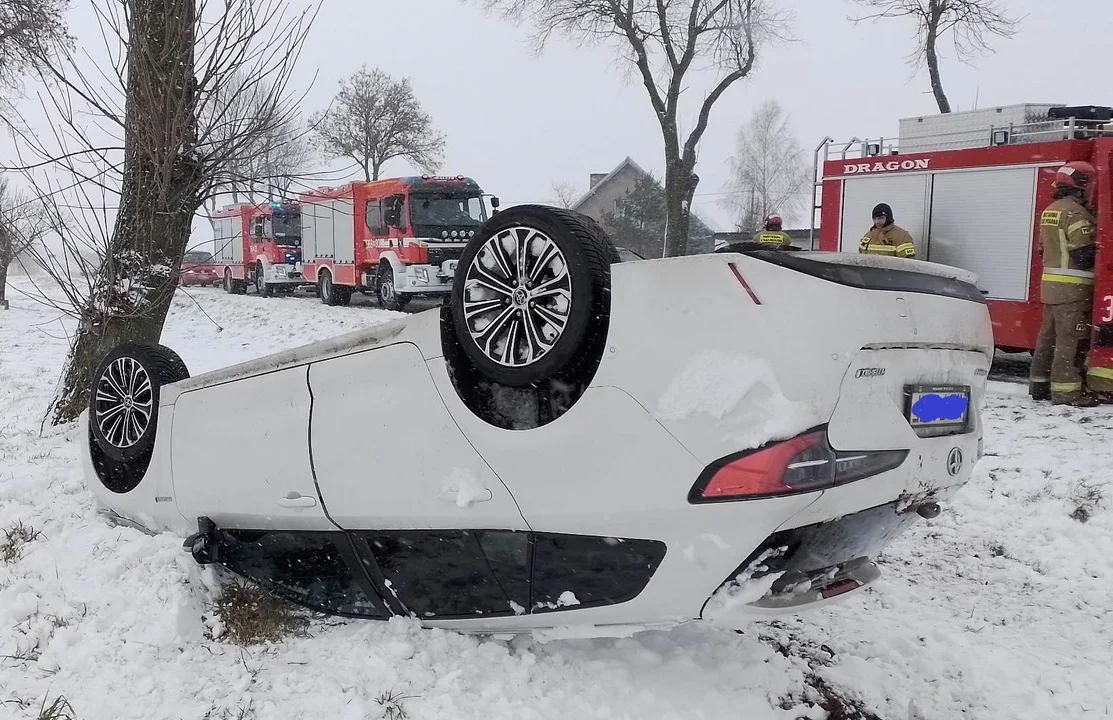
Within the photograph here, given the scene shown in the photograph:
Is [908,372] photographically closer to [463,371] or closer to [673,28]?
[463,371]

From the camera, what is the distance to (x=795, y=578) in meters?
2.53

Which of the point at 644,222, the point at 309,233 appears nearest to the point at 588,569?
the point at 309,233

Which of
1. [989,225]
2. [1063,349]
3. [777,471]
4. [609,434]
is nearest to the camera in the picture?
[777,471]

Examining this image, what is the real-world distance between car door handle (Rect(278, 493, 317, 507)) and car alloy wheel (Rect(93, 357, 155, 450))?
102cm

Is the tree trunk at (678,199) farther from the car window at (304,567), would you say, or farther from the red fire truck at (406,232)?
the car window at (304,567)

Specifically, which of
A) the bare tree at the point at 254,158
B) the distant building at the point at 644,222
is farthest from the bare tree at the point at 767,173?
the bare tree at the point at 254,158

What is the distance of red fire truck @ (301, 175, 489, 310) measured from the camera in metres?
16.8

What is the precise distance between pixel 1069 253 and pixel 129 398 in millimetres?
7467

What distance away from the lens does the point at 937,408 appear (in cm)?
254

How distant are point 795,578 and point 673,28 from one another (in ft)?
73.2

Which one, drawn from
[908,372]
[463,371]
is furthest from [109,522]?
[908,372]

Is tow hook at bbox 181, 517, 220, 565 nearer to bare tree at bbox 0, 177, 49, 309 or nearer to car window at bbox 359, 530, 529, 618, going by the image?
car window at bbox 359, 530, 529, 618

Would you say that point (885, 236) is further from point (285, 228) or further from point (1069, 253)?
point (285, 228)

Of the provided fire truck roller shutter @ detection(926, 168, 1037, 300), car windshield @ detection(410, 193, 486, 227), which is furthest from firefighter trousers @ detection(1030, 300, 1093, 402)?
car windshield @ detection(410, 193, 486, 227)
